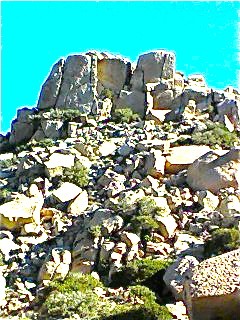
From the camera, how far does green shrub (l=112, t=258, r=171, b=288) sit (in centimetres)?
2045

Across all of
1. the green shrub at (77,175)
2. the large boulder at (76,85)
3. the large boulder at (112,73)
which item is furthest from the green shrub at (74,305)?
the large boulder at (112,73)

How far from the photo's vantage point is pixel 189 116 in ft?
114

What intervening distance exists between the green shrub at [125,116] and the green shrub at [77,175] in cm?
654

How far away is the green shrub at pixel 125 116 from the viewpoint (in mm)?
35531

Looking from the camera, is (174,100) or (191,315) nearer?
(191,315)

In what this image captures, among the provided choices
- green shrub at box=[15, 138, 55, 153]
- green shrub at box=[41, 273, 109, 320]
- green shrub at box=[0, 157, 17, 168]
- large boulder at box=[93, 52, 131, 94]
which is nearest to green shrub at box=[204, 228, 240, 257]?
green shrub at box=[41, 273, 109, 320]

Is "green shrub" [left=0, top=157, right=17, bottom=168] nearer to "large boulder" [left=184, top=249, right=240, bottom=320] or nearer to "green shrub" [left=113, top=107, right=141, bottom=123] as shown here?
"green shrub" [left=113, top=107, right=141, bottom=123]

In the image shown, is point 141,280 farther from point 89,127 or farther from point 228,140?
point 89,127

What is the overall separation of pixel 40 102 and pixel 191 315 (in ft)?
87.1

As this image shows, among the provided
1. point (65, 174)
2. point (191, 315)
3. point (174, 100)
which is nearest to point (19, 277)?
point (65, 174)

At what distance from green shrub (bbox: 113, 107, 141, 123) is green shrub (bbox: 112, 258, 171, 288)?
14647 mm

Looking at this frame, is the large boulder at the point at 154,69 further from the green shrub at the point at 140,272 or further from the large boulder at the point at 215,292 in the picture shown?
the large boulder at the point at 215,292

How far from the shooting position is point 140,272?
2070 centimetres

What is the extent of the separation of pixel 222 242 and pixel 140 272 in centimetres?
216
